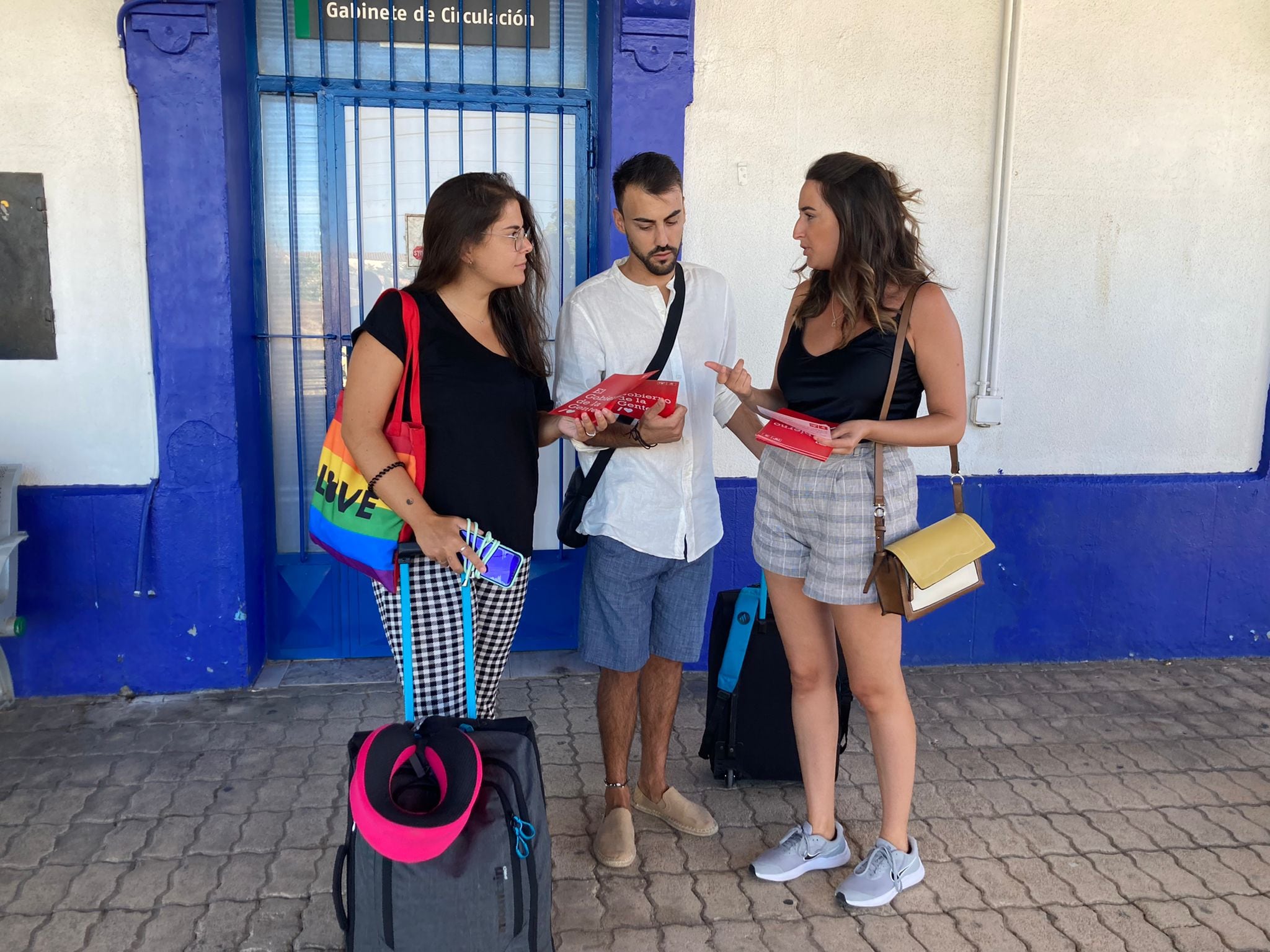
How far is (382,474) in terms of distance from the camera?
2.25 meters

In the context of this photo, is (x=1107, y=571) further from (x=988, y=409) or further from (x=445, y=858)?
(x=445, y=858)

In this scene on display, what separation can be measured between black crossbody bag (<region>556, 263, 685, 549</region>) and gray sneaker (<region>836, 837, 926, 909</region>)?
1.22 meters

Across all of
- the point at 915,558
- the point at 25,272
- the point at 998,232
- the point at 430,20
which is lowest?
the point at 915,558

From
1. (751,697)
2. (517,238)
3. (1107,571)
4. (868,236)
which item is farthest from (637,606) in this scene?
(1107,571)

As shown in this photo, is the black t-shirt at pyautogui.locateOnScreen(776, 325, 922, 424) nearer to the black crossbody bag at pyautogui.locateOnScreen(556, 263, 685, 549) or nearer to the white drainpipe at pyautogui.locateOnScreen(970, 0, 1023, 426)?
the black crossbody bag at pyautogui.locateOnScreen(556, 263, 685, 549)

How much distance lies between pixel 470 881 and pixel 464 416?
1.05 m

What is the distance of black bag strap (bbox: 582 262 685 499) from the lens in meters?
2.82

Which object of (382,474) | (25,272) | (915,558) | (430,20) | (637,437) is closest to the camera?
(382,474)

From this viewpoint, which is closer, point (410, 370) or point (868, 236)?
point (410, 370)

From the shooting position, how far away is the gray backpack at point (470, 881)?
6.74 feet

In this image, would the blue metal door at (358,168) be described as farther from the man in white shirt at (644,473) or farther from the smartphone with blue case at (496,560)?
the smartphone with blue case at (496,560)


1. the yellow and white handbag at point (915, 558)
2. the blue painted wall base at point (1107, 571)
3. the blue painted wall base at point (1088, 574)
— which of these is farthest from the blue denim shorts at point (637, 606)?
the blue painted wall base at point (1107, 571)

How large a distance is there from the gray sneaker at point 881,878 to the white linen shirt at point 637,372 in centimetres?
98

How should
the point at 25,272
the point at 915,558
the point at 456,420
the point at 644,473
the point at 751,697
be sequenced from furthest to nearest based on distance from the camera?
the point at 25,272, the point at 751,697, the point at 644,473, the point at 915,558, the point at 456,420
